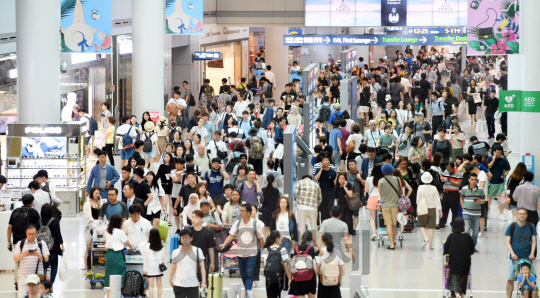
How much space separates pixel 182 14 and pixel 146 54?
1491 millimetres


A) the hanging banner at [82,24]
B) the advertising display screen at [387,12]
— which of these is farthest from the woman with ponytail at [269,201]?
the advertising display screen at [387,12]

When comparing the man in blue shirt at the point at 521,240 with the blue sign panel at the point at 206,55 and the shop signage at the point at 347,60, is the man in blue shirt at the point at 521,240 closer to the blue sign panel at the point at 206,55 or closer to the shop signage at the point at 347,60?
the shop signage at the point at 347,60

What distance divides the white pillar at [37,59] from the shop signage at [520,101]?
8.57 meters

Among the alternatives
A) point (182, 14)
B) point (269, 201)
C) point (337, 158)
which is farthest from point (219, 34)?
point (269, 201)

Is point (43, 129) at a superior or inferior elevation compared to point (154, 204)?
superior

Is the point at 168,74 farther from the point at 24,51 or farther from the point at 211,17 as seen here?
the point at 24,51

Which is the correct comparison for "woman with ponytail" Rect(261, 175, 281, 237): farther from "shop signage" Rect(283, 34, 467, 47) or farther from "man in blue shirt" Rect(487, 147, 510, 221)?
"shop signage" Rect(283, 34, 467, 47)

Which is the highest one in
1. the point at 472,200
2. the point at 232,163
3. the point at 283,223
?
the point at 232,163

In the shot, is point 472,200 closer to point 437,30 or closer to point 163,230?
point 163,230

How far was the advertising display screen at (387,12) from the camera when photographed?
29.5 metres

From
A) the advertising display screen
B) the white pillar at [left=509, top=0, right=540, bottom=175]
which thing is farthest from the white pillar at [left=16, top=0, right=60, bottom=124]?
the advertising display screen

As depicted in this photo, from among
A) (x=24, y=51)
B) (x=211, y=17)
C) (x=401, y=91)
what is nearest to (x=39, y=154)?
(x=24, y=51)

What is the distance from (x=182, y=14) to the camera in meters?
22.5

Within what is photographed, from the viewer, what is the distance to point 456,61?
43406 millimetres
